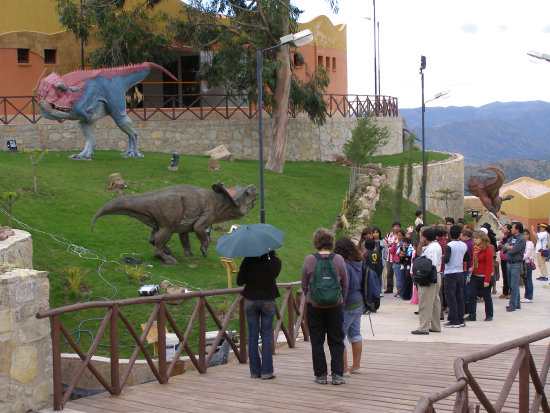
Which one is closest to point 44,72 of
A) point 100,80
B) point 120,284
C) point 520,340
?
point 100,80

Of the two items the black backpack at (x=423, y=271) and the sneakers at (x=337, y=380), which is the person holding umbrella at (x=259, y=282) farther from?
the black backpack at (x=423, y=271)

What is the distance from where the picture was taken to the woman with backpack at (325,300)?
296 inches

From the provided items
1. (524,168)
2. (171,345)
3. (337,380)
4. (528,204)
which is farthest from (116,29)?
(524,168)

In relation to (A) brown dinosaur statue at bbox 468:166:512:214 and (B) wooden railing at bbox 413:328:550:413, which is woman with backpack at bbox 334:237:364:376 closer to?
(B) wooden railing at bbox 413:328:550:413

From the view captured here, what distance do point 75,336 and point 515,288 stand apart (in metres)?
7.39

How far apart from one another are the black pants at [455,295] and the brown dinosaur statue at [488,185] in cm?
2276

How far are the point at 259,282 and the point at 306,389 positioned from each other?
123 centimetres

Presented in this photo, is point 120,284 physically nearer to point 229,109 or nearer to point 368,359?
point 368,359

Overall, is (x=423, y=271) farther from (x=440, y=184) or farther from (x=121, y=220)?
(x=440, y=184)

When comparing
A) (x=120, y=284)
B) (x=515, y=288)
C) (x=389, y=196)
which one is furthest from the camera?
(x=389, y=196)

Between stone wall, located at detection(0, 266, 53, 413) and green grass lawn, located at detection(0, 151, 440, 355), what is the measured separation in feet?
15.6

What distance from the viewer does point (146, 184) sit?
20828 millimetres

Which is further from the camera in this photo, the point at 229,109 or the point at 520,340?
the point at 229,109

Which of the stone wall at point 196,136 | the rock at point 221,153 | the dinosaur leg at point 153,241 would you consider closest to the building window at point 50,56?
the stone wall at point 196,136
